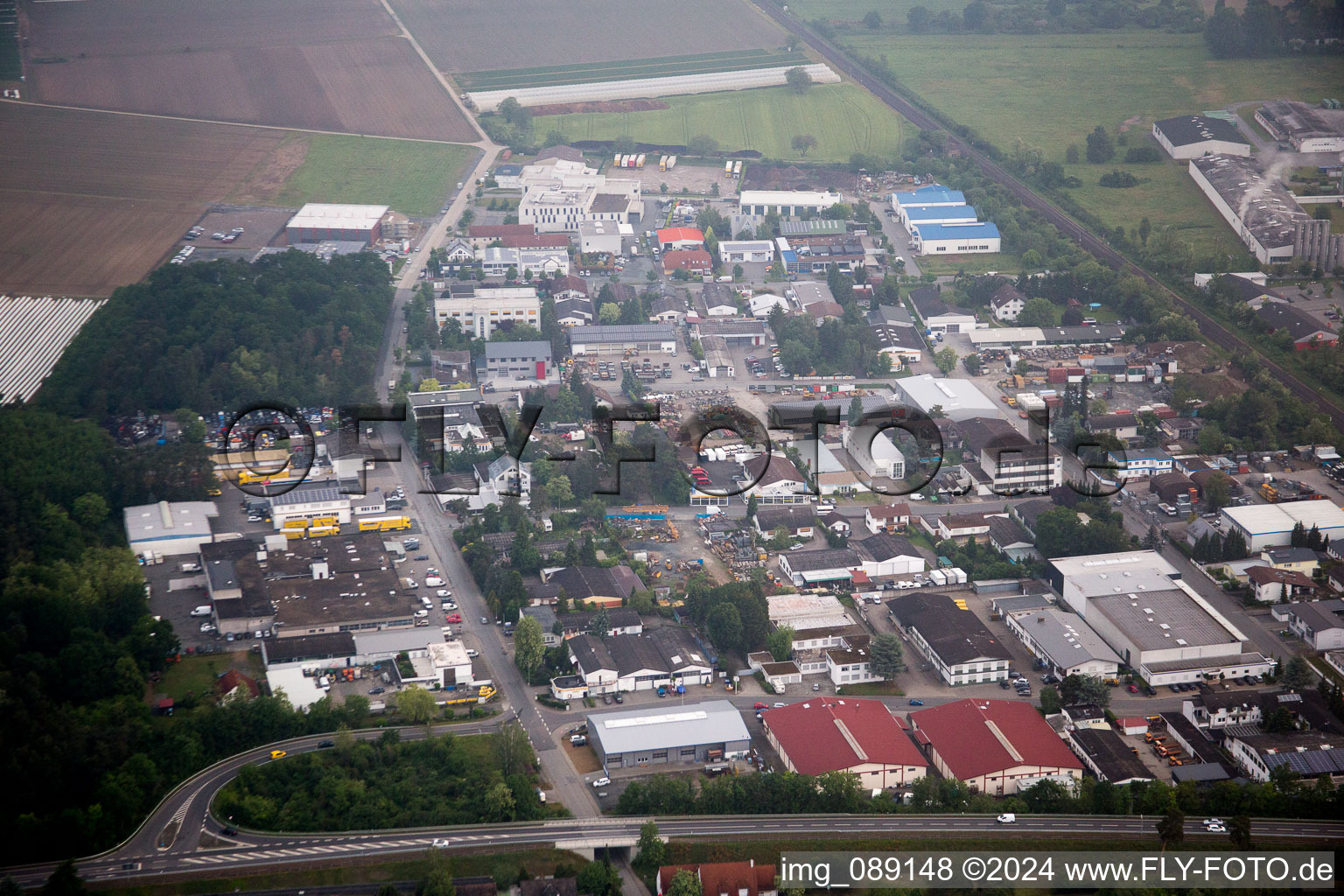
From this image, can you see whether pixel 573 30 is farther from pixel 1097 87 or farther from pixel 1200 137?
pixel 1200 137

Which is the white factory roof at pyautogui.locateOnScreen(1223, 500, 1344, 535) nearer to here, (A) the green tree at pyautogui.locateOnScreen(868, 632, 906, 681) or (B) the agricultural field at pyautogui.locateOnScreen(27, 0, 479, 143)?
(A) the green tree at pyautogui.locateOnScreen(868, 632, 906, 681)

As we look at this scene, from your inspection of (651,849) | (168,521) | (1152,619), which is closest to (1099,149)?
(1152,619)

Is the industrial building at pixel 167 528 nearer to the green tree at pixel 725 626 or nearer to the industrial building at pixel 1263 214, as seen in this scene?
the green tree at pixel 725 626

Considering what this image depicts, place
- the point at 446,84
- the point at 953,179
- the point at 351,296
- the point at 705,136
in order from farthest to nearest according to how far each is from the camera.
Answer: the point at 446,84 < the point at 705,136 < the point at 953,179 < the point at 351,296

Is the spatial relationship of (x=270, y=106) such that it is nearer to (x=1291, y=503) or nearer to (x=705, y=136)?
(x=705, y=136)

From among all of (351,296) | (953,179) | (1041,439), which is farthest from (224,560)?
(953,179)

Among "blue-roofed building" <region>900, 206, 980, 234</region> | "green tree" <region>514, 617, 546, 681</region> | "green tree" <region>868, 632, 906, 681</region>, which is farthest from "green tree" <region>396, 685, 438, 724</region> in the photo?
"blue-roofed building" <region>900, 206, 980, 234</region>

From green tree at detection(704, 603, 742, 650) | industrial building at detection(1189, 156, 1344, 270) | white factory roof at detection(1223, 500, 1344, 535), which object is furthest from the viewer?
industrial building at detection(1189, 156, 1344, 270)
